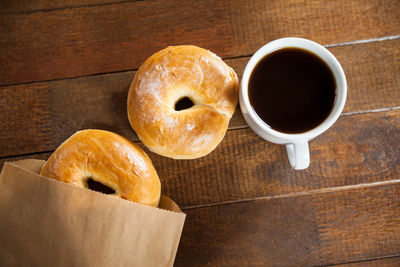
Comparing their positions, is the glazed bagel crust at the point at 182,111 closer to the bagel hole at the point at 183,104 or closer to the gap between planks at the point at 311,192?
the bagel hole at the point at 183,104

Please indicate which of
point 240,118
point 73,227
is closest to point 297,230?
point 240,118

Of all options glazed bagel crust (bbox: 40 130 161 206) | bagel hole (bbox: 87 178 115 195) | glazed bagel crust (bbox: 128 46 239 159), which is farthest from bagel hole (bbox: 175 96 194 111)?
bagel hole (bbox: 87 178 115 195)

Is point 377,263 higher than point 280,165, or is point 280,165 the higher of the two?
point 280,165

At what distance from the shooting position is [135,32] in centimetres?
97

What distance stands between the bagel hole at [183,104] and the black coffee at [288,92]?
0.19 metres

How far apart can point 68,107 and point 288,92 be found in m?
0.62

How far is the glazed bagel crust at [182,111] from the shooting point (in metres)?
0.80

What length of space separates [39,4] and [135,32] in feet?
0.96

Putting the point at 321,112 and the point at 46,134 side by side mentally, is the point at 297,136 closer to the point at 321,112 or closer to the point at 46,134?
the point at 321,112

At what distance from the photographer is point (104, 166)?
798 millimetres

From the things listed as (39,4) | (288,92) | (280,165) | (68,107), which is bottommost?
(280,165)

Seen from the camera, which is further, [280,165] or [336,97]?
[280,165]

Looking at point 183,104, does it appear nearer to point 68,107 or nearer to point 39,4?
point 68,107

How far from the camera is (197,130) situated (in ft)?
2.64
